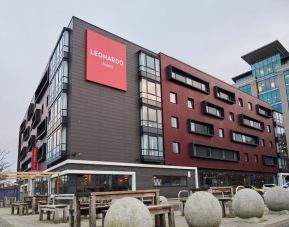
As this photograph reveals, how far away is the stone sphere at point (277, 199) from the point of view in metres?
14.7

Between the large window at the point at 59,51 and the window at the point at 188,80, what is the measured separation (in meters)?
14.2

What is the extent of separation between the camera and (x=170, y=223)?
10.6 metres

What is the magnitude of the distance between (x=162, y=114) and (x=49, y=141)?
1378 centimetres

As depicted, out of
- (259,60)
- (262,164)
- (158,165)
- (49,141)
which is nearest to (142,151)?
(158,165)

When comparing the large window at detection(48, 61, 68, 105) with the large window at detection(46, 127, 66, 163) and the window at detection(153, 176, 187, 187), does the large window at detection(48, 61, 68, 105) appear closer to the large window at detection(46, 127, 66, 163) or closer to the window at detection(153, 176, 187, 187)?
the large window at detection(46, 127, 66, 163)

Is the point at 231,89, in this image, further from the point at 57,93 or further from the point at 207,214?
the point at 207,214

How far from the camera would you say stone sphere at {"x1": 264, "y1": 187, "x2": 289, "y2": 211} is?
14664 mm

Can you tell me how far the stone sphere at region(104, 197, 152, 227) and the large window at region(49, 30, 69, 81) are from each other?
2653cm

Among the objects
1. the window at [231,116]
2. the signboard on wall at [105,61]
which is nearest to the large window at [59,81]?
the signboard on wall at [105,61]

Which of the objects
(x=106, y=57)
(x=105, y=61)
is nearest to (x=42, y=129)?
(x=105, y=61)

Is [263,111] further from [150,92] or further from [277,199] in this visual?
[277,199]

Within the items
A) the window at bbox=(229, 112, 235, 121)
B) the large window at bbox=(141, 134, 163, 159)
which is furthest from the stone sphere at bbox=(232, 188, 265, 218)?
the window at bbox=(229, 112, 235, 121)

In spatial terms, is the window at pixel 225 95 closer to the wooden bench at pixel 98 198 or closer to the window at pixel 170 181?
the window at pixel 170 181

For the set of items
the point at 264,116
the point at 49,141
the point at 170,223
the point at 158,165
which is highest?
the point at 264,116
